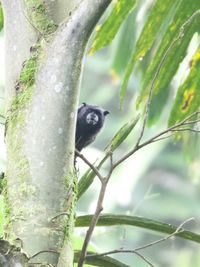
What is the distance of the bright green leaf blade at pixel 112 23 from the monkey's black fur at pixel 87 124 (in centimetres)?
46

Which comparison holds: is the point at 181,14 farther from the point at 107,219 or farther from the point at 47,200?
the point at 47,200

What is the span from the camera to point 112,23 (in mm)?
3068

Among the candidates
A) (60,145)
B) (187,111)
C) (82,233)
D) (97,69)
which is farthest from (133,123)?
(97,69)

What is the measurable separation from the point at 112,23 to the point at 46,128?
3.29ft

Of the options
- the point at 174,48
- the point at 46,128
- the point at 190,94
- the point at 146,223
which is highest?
the point at 174,48

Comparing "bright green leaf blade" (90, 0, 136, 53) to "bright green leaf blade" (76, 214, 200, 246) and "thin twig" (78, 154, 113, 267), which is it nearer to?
"bright green leaf blade" (76, 214, 200, 246)

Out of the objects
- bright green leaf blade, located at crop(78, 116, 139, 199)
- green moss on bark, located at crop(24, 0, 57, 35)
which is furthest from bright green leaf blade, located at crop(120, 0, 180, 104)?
green moss on bark, located at crop(24, 0, 57, 35)

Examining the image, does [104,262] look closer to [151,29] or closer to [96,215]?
[96,215]

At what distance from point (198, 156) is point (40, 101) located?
135 centimetres

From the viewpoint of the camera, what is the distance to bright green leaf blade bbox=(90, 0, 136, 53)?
2.98m

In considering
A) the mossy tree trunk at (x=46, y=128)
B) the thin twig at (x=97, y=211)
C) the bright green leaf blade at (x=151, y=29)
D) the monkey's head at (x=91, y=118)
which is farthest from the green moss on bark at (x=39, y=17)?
the monkey's head at (x=91, y=118)

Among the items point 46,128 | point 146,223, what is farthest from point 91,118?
point 46,128

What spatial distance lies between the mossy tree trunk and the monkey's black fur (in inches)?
48.8

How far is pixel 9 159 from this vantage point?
2.18m
